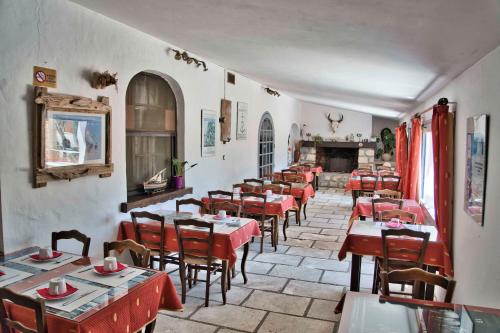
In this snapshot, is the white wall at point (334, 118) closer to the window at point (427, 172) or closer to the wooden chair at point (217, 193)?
the window at point (427, 172)

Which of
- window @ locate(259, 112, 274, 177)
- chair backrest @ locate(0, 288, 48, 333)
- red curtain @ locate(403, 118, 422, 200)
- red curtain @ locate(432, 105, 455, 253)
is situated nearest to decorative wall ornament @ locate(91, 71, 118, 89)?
chair backrest @ locate(0, 288, 48, 333)

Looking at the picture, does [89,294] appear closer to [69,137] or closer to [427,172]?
[69,137]

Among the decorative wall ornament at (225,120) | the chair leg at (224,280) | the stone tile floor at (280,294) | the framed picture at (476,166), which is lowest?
the stone tile floor at (280,294)

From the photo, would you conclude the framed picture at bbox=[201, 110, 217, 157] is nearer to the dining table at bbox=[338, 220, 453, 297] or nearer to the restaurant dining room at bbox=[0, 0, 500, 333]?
the restaurant dining room at bbox=[0, 0, 500, 333]

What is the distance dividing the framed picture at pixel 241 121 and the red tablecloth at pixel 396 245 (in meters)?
3.95

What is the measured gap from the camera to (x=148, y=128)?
15.8 feet

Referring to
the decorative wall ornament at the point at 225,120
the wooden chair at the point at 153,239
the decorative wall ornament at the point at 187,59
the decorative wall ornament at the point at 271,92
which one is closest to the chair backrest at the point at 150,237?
the wooden chair at the point at 153,239

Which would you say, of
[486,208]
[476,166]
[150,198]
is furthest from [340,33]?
[150,198]

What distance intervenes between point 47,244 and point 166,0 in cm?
213

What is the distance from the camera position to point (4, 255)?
291 centimetres

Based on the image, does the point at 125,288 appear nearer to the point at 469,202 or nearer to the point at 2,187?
the point at 2,187

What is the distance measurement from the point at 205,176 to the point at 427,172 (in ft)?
11.2

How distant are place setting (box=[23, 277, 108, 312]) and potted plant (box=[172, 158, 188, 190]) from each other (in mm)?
2891

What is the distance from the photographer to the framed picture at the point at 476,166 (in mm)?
2648
